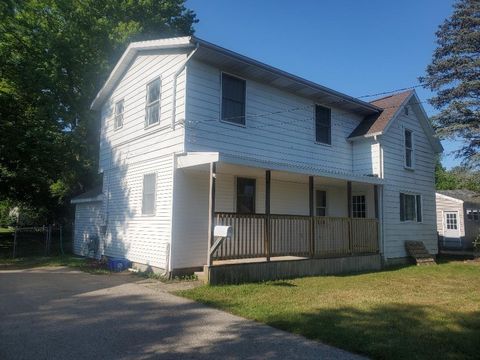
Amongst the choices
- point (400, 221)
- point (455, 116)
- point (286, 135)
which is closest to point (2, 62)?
point (286, 135)

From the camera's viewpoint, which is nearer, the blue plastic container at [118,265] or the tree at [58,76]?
the blue plastic container at [118,265]

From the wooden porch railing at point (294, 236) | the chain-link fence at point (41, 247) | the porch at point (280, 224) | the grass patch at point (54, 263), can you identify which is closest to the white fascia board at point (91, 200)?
the chain-link fence at point (41, 247)

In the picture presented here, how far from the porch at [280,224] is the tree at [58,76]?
1218 centimetres

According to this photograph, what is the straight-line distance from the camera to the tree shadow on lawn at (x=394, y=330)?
5.02 metres

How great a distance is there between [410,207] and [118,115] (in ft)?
41.6

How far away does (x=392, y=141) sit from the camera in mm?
15914

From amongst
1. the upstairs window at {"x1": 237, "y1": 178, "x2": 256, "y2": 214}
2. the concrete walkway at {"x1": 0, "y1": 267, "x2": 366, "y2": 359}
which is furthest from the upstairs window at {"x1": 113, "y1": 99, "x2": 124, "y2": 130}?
the concrete walkway at {"x1": 0, "y1": 267, "x2": 366, "y2": 359}

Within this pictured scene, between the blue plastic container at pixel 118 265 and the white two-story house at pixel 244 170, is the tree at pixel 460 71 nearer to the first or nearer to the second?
the white two-story house at pixel 244 170

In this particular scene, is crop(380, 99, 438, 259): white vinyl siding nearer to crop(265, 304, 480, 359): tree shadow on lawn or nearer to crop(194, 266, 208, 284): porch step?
crop(194, 266, 208, 284): porch step

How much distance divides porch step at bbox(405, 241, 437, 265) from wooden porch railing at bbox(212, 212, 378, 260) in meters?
2.66

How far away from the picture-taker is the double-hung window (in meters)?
16.5

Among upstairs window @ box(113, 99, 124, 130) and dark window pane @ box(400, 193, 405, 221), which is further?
dark window pane @ box(400, 193, 405, 221)

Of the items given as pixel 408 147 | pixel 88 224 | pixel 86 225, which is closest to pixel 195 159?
pixel 88 224

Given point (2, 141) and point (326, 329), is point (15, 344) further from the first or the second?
point (2, 141)
